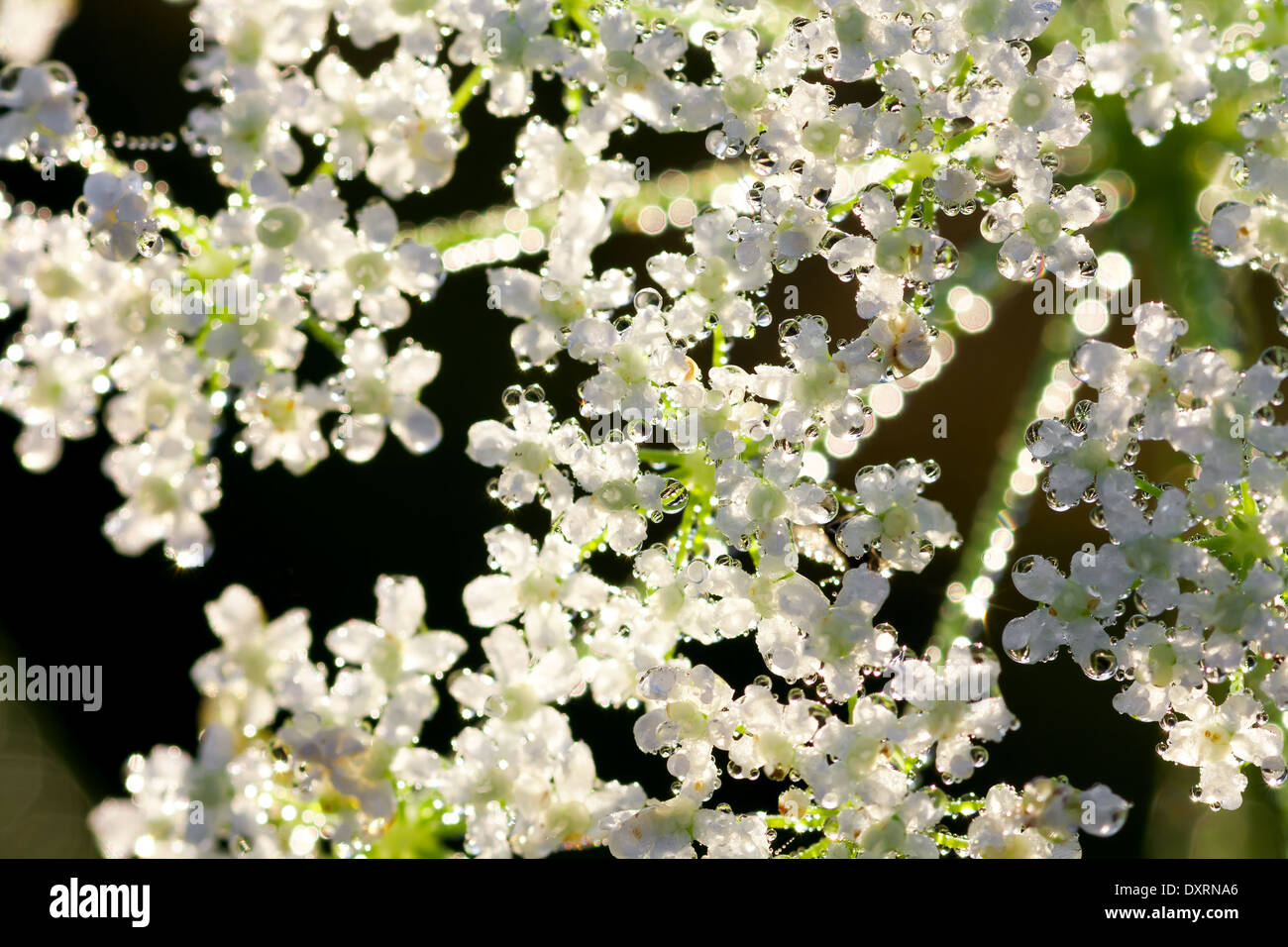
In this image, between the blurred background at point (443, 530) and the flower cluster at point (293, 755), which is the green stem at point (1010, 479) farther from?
the flower cluster at point (293, 755)

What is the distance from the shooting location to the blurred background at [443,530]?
69.9 inches

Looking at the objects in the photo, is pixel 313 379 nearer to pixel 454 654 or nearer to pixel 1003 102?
pixel 454 654

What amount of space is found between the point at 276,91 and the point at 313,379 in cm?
82

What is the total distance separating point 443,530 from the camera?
1.88m

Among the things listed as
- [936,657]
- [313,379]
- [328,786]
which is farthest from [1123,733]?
[313,379]

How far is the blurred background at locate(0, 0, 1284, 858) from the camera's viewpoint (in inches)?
69.9

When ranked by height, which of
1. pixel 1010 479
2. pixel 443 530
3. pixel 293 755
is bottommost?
pixel 293 755

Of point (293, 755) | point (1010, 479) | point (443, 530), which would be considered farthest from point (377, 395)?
point (1010, 479)

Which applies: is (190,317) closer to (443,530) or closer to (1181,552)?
(443,530)

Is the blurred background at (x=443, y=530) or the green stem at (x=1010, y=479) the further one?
the blurred background at (x=443, y=530)

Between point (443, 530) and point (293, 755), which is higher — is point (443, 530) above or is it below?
above

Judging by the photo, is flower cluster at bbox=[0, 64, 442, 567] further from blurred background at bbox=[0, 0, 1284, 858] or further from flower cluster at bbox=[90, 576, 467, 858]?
blurred background at bbox=[0, 0, 1284, 858]

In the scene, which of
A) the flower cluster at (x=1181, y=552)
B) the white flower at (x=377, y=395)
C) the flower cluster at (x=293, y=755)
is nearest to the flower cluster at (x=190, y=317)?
the white flower at (x=377, y=395)

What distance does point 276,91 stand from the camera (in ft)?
3.84
